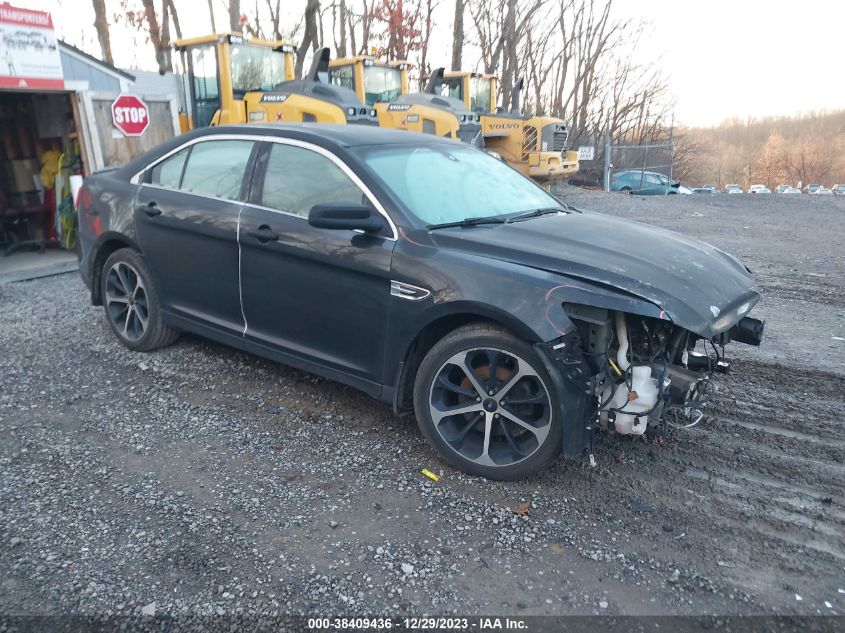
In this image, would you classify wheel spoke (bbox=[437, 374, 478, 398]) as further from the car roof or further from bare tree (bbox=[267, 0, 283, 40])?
bare tree (bbox=[267, 0, 283, 40])

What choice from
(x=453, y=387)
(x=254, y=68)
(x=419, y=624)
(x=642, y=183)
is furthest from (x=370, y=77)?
(x=642, y=183)

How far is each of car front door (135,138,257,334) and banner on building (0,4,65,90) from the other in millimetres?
5043

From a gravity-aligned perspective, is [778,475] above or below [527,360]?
below

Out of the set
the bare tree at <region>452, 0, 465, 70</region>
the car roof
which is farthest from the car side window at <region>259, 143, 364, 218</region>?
the bare tree at <region>452, 0, 465, 70</region>

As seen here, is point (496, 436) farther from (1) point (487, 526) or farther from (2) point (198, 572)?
(2) point (198, 572)

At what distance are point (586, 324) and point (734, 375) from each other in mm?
2322

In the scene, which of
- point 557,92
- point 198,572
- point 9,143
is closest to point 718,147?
point 557,92

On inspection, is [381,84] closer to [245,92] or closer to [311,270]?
[245,92]

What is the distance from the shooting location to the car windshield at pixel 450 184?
3.99 meters

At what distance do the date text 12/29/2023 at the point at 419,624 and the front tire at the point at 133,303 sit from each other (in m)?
3.30

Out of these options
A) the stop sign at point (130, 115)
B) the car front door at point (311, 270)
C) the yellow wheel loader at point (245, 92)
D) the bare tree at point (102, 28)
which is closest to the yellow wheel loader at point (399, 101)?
the yellow wheel loader at point (245, 92)

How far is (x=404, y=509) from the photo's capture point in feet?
11.0

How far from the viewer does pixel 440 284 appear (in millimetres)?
3541

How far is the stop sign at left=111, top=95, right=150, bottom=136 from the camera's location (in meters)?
9.84
